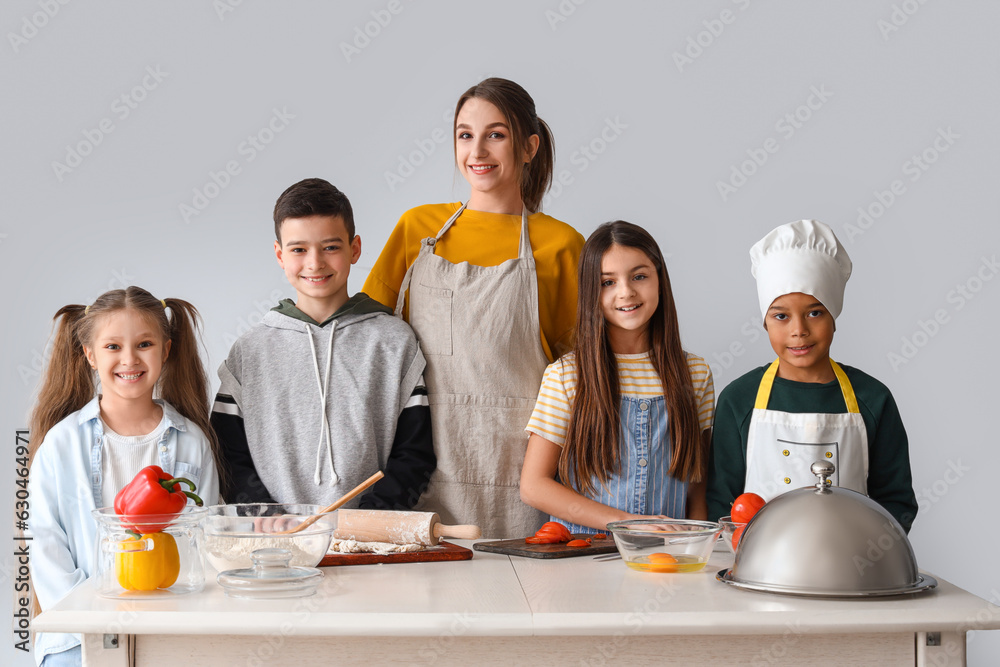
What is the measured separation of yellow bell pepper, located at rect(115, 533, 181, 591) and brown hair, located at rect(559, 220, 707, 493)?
0.92 metres

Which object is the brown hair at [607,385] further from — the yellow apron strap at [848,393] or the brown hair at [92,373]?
the brown hair at [92,373]

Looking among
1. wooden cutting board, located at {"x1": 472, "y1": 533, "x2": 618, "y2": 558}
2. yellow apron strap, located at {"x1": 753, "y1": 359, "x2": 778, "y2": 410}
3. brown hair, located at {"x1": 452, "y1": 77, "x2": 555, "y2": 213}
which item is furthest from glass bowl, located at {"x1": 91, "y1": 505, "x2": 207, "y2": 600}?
brown hair, located at {"x1": 452, "y1": 77, "x2": 555, "y2": 213}

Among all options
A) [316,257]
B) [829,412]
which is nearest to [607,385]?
[829,412]

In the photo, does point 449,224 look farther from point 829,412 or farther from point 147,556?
point 147,556

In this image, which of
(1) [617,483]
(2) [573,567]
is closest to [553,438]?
(1) [617,483]

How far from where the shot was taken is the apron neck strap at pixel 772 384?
6.17ft

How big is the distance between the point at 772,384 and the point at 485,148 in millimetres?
861
